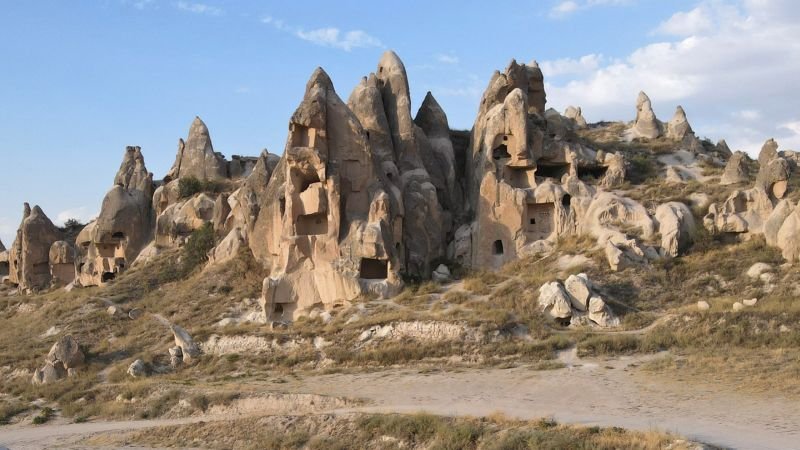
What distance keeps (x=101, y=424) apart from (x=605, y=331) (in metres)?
13.1

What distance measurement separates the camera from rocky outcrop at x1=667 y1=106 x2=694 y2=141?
3975 centimetres

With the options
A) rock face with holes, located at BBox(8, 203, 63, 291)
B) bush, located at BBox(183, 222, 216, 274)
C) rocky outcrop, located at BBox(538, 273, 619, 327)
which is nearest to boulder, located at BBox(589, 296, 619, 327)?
rocky outcrop, located at BBox(538, 273, 619, 327)

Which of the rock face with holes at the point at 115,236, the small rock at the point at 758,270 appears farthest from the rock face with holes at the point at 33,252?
the small rock at the point at 758,270

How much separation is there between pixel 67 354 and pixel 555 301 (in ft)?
47.9

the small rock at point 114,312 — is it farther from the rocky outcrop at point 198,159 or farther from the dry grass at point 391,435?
the dry grass at point 391,435

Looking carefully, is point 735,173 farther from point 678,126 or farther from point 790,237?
point 678,126

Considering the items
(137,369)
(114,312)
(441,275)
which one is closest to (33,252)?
(114,312)

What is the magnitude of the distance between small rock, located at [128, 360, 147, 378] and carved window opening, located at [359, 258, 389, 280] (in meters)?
7.66

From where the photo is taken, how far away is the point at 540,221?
30469 mm

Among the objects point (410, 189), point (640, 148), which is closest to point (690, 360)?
point (410, 189)

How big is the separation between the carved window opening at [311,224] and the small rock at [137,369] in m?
7.27

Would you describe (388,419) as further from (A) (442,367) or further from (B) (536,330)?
(B) (536,330)

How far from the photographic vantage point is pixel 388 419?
→ 16078 mm

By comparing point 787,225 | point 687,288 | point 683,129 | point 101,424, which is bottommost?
point 101,424
